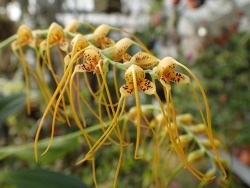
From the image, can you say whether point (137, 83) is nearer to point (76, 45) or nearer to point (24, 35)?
point (76, 45)

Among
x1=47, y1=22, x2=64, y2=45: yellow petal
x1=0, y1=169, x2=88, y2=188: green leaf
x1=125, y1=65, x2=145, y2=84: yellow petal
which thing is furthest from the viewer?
x1=0, y1=169, x2=88, y2=188: green leaf

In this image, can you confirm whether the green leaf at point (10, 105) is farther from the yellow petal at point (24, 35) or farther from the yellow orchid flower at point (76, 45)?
the yellow orchid flower at point (76, 45)

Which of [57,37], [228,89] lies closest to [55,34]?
[57,37]

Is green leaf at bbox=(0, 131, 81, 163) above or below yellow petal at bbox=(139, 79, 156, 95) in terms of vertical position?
below

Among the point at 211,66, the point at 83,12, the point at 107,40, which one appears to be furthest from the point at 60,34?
the point at 83,12

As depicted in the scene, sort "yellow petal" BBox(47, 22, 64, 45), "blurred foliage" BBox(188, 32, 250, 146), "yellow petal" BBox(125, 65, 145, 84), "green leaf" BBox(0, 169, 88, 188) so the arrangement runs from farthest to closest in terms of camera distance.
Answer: "blurred foliage" BBox(188, 32, 250, 146) < "green leaf" BBox(0, 169, 88, 188) < "yellow petal" BBox(47, 22, 64, 45) < "yellow petal" BBox(125, 65, 145, 84)

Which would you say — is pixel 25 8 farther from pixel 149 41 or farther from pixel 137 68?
pixel 137 68

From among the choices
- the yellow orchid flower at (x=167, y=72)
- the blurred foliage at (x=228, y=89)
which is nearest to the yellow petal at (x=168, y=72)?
the yellow orchid flower at (x=167, y=72)

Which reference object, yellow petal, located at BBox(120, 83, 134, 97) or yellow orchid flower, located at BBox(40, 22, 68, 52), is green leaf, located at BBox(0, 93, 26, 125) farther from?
yellow petal, located at BBox(120, 83, 134, 97)

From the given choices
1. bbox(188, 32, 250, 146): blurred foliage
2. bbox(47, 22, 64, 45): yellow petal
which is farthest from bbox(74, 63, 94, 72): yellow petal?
bbox(188, 32, 250, 146): blurred foliage
